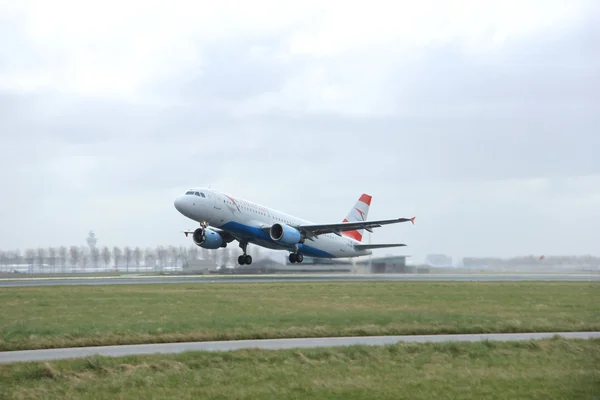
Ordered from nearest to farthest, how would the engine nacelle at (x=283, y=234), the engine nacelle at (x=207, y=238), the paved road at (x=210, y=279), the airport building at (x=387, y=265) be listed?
the paved road at (x=210, y=279) < the engine nacelle at (x=283, y=234) < the engine nacelle at (x=207, y=238) < the airport building at (x=387, y=265)

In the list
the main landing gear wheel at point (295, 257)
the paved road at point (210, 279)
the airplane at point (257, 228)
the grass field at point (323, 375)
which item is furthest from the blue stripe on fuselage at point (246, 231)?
the grass field at point (323, 375)

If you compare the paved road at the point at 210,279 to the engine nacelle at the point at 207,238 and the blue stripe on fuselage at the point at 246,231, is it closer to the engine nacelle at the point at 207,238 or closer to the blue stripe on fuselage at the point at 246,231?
the engine nacelle at the point at 207,238

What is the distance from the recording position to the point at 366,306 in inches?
1225

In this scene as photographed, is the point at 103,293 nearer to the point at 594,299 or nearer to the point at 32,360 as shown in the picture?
the point at 32,360

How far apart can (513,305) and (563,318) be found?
5890mm

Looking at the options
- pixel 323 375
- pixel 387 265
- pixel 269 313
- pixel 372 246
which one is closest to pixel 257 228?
pixel 372 246

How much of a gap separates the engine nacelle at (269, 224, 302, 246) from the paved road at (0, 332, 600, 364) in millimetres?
34666

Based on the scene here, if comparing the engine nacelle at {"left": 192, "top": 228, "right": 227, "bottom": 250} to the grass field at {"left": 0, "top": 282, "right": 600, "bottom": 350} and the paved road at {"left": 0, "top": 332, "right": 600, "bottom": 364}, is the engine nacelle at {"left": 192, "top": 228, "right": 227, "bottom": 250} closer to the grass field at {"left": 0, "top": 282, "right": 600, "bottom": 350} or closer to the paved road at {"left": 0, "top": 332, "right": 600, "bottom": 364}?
the grass field at {"left": 0, "top": 282, "right": 600, "bottom": 350}

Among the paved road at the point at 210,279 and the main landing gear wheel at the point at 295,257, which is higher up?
the main landing gear wheel at the point at 295,257

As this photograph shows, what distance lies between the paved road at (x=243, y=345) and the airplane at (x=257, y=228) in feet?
105

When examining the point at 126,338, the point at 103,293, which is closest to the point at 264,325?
the point at 126,338

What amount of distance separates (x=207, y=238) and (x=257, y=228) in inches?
185

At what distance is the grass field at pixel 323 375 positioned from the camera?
1336 centimetres

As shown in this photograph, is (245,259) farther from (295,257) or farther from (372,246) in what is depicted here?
(372,246)
